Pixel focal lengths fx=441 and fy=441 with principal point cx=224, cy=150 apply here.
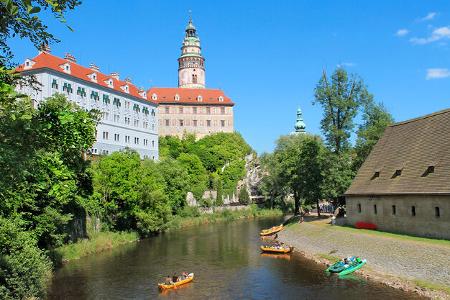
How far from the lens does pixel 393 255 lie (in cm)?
3139

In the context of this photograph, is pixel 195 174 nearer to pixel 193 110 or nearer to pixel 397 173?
pixel 193 110

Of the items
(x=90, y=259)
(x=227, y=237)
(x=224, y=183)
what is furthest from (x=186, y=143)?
(x=90, y=259)

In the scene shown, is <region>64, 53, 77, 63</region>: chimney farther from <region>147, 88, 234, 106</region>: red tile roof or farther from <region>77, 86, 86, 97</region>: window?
<region>147, 88, 234, 106</region>: red tile roof

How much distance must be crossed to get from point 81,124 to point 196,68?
121 m

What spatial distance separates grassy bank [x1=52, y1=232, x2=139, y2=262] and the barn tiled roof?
→ 2670 cm

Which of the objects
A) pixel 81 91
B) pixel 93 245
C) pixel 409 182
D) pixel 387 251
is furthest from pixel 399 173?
pixel 81 91

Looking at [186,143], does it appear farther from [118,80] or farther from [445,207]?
[445,207]

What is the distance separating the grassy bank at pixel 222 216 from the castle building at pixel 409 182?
29402mm

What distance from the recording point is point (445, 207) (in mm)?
32250

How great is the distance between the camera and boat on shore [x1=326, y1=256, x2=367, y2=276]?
3231 centimetres

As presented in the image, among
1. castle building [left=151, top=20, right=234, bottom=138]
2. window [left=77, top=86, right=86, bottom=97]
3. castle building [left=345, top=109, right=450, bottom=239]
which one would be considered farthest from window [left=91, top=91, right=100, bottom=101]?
castle building [left=345, top=109, right=450, bottom=239]

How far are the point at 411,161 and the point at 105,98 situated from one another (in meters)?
54.8

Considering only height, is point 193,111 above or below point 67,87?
above

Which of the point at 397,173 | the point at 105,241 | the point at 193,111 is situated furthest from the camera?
the point at 193,111
